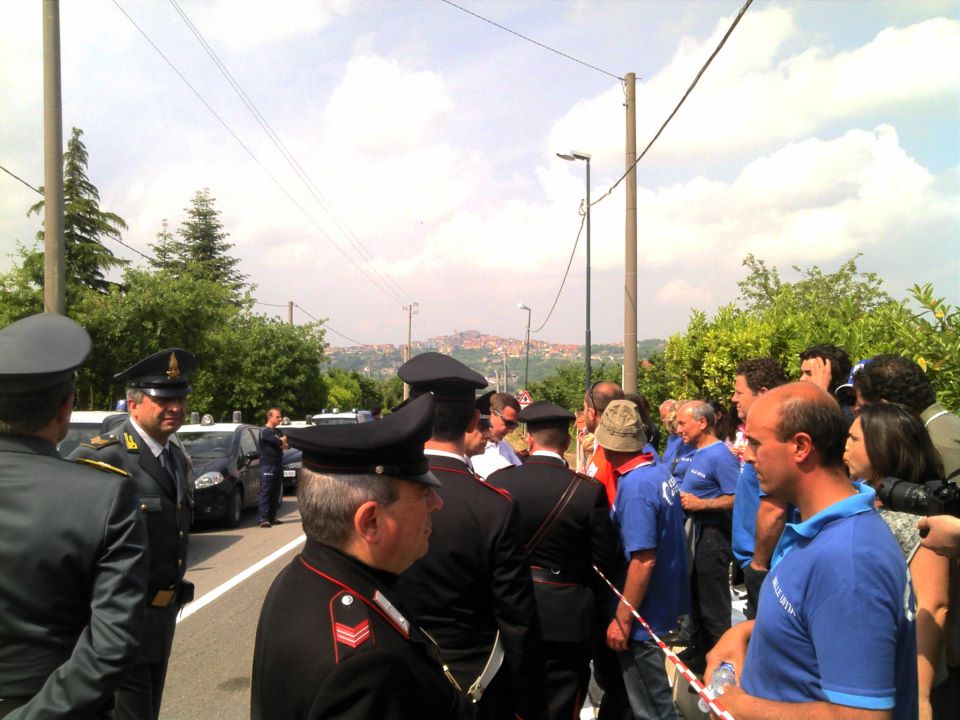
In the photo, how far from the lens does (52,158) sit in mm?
9586

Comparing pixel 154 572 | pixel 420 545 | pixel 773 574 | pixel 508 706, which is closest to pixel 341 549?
pixel 420 545

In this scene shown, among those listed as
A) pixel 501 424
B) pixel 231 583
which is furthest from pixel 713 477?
pixel 231 583

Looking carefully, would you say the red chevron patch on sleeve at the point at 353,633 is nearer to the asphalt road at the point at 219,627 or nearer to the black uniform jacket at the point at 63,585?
the black uniform jacket at the point at 63,585

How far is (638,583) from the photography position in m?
3.92

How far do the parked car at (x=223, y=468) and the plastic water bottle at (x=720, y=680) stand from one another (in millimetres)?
10330

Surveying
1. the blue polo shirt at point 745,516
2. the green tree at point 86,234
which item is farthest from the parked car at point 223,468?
the green tree at point 86,234

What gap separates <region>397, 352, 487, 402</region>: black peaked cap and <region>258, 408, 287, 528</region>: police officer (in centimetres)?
984

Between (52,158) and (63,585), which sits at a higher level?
(52,158)

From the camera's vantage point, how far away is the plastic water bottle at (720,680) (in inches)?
92.9

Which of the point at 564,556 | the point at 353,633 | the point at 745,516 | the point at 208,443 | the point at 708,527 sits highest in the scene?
the point at 353,633

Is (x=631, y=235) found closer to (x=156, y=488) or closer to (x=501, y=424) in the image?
(x=501, y=424)

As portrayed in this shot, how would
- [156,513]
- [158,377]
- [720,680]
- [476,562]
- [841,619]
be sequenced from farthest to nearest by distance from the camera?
[158,377] < [156,513] < [476,562] < [720,680] < [841,619]

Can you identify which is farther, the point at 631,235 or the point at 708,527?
the point at 631,235

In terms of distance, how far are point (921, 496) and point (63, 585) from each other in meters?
2.94
